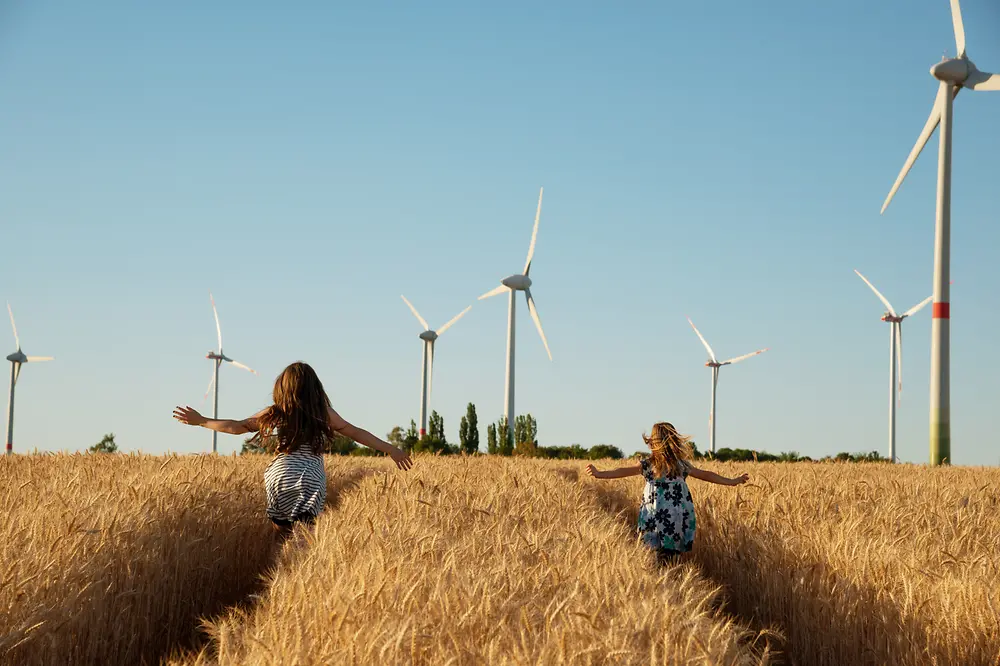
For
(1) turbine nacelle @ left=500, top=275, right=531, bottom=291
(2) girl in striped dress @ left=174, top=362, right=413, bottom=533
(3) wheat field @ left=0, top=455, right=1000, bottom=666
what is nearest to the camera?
(3) wheat field @ left=0, top=455, right=1000, bottom=666

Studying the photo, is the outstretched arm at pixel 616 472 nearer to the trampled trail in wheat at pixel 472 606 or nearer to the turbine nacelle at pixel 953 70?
the trampled trail in wheat at pixel 472 606

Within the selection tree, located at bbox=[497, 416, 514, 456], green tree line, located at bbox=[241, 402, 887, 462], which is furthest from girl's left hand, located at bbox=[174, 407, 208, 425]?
tree, located at bbox=[497, 416, 514, 456]

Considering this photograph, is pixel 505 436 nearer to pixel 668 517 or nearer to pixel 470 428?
pixel 470 428

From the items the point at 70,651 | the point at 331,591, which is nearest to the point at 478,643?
the point at 331,591

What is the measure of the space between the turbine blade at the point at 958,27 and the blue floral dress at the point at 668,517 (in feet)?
134

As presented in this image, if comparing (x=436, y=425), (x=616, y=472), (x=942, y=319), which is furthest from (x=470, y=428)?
(x=616, y=472)

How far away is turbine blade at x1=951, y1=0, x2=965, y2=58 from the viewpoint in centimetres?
4259

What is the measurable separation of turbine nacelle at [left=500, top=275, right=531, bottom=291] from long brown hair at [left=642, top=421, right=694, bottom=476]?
4459 centimetres

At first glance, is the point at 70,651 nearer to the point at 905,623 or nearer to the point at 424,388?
the point at 905,623

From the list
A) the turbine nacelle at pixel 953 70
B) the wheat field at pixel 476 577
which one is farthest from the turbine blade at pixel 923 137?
the wheat field at pixel 476 577

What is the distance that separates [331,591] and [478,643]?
111 cm

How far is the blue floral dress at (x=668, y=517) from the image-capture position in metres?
10.4

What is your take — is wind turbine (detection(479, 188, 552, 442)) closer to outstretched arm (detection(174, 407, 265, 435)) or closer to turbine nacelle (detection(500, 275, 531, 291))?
turbine nacelle (detection(500, 275, 531, 291))

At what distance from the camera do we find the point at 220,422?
9.32 meters
